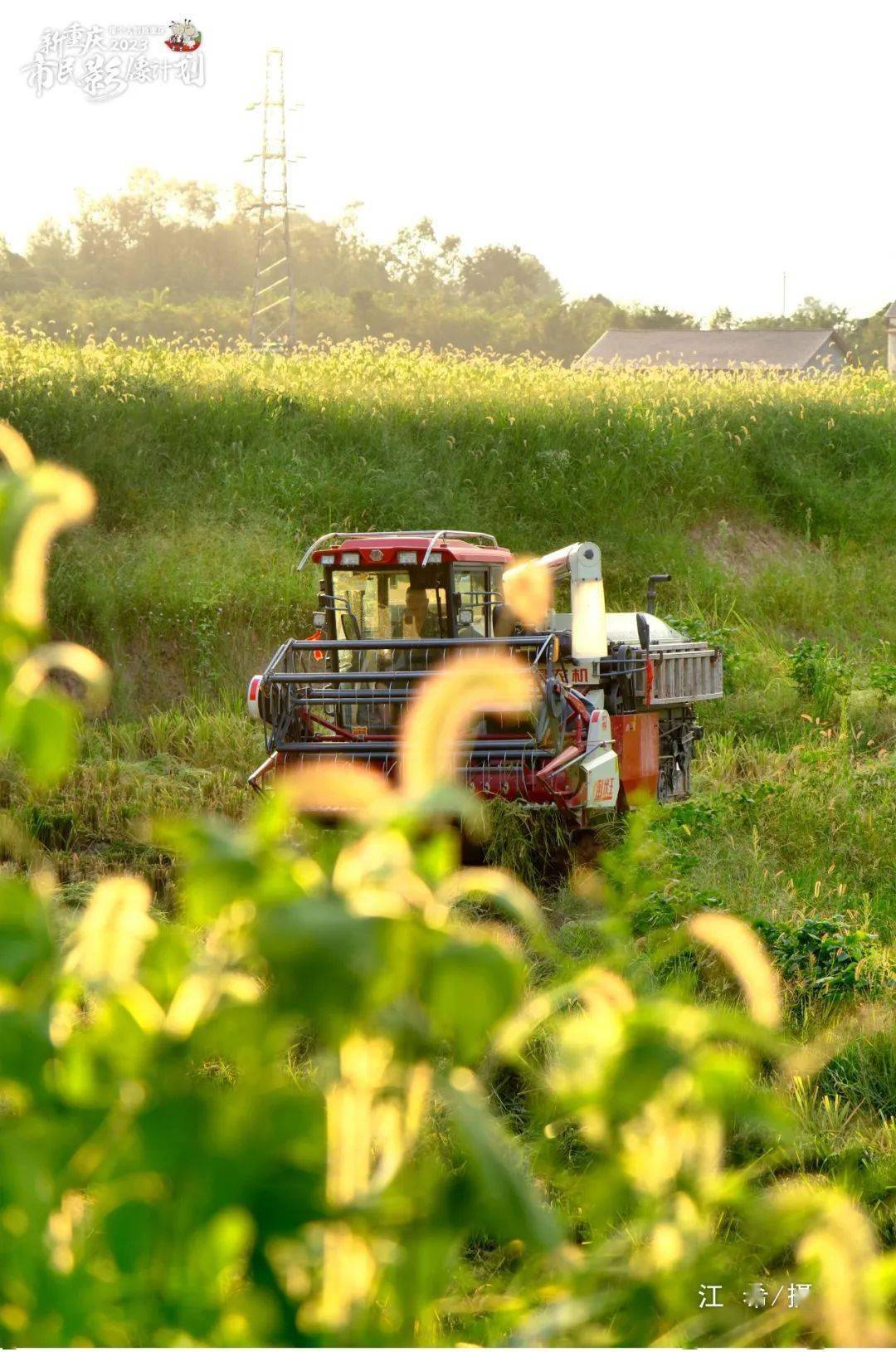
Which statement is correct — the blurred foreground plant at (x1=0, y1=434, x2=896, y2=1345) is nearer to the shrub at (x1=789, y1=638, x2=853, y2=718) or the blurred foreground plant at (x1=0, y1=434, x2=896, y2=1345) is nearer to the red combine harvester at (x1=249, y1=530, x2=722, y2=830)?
the red combine harvester at (x1=249, y1=530, x2=722, y2=830)

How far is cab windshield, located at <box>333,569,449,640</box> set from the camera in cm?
1087

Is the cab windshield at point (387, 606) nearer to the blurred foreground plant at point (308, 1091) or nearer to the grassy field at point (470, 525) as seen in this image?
the grassy field at point (470, 525)

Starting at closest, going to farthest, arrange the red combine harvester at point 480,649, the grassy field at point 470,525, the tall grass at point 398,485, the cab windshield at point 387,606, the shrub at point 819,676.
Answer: the red combine harvester at point 480,649 < the cab windshield at point 387,606 < the grassy field at point 470,525 < the shrub at point 819,676 < the tall grass at point 398,485

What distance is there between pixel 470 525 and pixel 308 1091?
1820 cm

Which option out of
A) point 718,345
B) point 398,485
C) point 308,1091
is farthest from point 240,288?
point 308,1091

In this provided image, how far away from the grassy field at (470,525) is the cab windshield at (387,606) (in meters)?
1.54

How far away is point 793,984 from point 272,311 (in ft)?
182

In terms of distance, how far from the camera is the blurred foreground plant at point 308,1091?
920mm

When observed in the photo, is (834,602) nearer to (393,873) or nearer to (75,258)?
(393,873)

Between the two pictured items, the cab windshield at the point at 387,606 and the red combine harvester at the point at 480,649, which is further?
the cab windshield at the point at 387,606

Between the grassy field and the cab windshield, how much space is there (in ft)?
5.04

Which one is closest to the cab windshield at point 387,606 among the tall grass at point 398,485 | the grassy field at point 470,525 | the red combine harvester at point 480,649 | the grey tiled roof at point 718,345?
the red combine harvester at point 480,649

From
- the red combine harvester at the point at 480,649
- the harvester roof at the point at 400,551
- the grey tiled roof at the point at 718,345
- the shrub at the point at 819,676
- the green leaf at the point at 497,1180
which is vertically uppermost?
the grey tiled roof at the point at 718,345

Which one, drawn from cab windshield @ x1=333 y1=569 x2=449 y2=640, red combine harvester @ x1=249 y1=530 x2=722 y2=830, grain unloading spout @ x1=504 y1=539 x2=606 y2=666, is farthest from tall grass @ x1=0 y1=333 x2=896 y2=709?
grain unloading spout @ x1=504 y1=539 x2=606 y2=666
